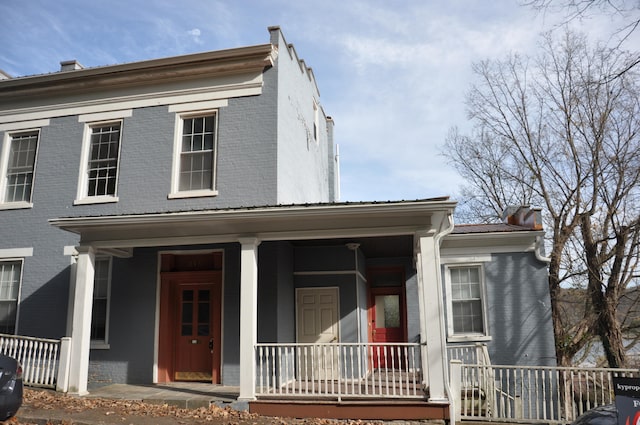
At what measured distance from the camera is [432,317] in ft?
28.2

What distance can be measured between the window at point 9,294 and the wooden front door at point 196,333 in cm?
411

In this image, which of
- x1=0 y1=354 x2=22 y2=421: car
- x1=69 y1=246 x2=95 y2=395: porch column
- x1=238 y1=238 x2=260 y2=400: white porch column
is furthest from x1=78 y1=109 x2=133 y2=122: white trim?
x1=0 y1=354 x2=22 y2=421: car

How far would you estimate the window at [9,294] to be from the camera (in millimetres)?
12281

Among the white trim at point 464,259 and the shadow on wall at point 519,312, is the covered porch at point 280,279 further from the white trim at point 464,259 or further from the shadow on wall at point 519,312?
the shadow on wall at point 519,312

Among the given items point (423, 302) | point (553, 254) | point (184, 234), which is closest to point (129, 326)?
point (184, 234)

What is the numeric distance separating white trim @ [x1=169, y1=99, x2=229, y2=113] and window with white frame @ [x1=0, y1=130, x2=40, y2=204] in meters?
3.87

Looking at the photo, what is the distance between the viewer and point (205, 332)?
11.4m

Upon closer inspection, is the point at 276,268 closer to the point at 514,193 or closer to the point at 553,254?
the point at 553,254

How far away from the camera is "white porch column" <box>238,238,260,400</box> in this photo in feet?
29.1

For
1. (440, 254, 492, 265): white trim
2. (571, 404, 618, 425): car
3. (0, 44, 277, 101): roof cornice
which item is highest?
(0, 44, 277, 101): roof cornice

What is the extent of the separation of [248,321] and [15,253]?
6.94 m

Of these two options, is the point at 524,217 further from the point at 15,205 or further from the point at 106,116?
the point at 15,205

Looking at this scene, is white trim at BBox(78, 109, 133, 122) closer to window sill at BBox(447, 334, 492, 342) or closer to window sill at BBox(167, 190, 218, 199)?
window sill at BBox(167, 190, 218, 199)

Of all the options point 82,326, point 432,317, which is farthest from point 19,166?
point 432,317
